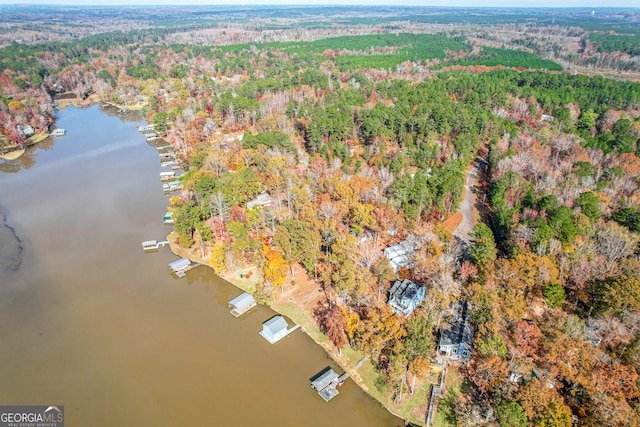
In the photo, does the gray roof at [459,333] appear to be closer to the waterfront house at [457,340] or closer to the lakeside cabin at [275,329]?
the waterfront house at [457,340]

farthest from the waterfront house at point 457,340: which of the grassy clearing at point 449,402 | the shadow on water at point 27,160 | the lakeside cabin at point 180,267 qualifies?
the shadow on water at point 27,160

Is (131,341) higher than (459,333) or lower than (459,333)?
lower

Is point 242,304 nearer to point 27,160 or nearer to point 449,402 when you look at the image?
point 449,402

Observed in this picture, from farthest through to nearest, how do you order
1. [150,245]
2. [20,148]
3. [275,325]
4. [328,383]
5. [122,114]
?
[122,114]
[20,148]
[150,245]
[275,325]
[328,383]

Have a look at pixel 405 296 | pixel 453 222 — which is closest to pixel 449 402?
pixel 405 296

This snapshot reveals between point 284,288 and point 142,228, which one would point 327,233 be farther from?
point 142,228

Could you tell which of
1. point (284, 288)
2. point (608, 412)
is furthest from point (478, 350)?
point (284, 288)
